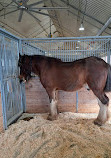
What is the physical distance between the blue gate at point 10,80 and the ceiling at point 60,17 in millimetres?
2778

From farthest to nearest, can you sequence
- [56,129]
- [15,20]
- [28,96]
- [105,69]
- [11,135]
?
[15,20] → [28,96] → [105,69] → [56,129] → [11,135]

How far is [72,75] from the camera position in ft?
9.34

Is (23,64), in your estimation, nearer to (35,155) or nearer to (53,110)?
(53,110)

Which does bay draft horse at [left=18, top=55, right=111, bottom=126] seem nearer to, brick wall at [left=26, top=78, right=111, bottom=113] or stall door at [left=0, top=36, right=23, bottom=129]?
stall door at [left=0, top=36, right=23, bottom=129]

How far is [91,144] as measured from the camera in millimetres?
1916

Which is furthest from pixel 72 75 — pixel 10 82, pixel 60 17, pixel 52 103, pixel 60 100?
pixel 60 17

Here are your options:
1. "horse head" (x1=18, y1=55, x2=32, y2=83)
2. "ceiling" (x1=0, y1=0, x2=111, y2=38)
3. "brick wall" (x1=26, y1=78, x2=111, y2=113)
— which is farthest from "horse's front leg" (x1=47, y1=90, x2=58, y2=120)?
"ceiling" (x1=0, y1=0, x2=111, y2=38)

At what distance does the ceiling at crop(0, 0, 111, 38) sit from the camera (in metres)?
4.46

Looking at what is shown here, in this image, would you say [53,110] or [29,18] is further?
[29,18]

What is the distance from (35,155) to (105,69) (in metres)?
2.33

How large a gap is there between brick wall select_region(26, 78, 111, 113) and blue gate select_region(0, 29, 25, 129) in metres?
0.29

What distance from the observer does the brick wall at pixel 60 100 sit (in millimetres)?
3520

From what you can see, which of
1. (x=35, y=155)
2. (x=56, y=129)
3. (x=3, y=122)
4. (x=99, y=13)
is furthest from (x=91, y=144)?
(x=99, y=13)

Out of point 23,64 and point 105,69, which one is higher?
point 23,64
